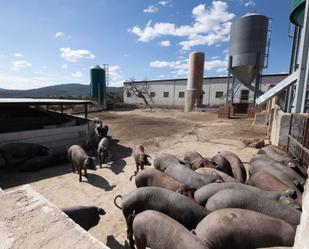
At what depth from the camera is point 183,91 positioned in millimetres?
31375

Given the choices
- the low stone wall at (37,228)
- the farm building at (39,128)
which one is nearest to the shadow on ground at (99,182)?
→ the farm building at (39,128)

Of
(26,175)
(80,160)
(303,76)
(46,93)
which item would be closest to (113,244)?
(80,160)

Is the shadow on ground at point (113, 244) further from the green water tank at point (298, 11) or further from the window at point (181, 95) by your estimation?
the window at point (181, 95)

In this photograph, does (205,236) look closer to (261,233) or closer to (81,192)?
(261,233)

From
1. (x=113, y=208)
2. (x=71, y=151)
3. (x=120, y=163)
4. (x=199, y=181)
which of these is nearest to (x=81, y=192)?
(x=113, y=208)

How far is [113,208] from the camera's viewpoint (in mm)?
4449

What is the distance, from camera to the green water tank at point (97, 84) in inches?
1078

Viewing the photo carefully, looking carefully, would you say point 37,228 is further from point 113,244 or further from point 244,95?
point 244,95

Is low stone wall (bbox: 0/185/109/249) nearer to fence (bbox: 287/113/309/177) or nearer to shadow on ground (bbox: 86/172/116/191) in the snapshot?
shadow on ground (bbox: 86/172/116/191)

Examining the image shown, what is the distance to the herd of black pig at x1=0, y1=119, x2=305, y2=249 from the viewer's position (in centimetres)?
251

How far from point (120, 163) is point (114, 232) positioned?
3.84m

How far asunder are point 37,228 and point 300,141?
6446 millimetres

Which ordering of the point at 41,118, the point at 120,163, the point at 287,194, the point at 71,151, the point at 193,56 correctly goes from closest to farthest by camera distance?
the point at 287,194
the point at 71,151
the point at 120,163
the point at 41,118
the point at 193,56

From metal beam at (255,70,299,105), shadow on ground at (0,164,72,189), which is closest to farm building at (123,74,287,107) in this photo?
metal beam at (255,70,299,105)
